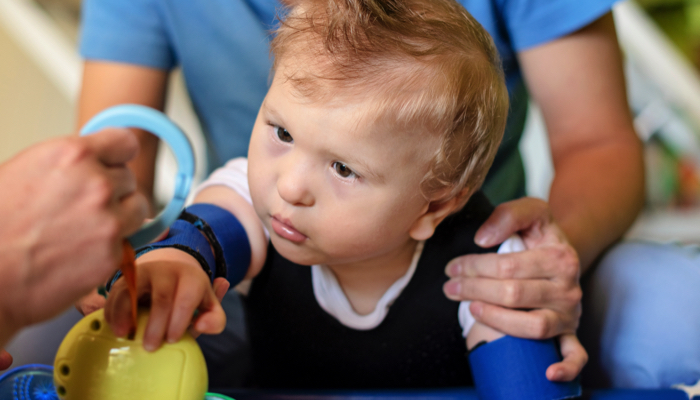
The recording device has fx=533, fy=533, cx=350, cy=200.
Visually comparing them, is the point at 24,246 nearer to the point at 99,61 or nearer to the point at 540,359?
the point at 540,359

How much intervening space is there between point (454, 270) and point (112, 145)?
1.08 feet

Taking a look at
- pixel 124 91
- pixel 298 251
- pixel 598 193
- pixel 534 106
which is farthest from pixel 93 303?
pixel 534 106

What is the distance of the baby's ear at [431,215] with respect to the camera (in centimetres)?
44

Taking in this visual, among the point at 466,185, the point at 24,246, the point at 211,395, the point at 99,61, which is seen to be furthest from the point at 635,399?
the point at 99,61

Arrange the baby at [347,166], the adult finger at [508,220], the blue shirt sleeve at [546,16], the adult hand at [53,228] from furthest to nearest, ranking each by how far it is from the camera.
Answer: the blue shirt sleeve at [546,16]
the adult finger at [508,220]
the baby at [347,166]
the adult hand at [53,228]

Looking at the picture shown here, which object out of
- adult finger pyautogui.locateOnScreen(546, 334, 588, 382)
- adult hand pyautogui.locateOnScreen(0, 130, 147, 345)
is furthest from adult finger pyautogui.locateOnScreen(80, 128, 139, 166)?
adult finger pyautogui.locateOnScreen(546, 334, 588, 382)

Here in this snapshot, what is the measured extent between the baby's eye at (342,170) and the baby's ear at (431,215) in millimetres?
88

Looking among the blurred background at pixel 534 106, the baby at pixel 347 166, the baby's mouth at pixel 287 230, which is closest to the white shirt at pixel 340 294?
the baby at pixel 347 166

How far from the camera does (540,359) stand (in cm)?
43

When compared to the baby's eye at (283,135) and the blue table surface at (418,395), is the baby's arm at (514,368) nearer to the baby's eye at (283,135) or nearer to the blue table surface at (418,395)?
the blue table surface at (418,395)

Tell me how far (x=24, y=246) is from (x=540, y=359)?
0.37m

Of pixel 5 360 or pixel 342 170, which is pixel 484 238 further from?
pixel 5 360

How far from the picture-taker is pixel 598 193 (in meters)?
0.60

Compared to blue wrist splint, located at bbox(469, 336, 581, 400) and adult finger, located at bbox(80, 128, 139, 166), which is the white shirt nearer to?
blue wrist splint, located at bbox(469, 336, 581, 400)
